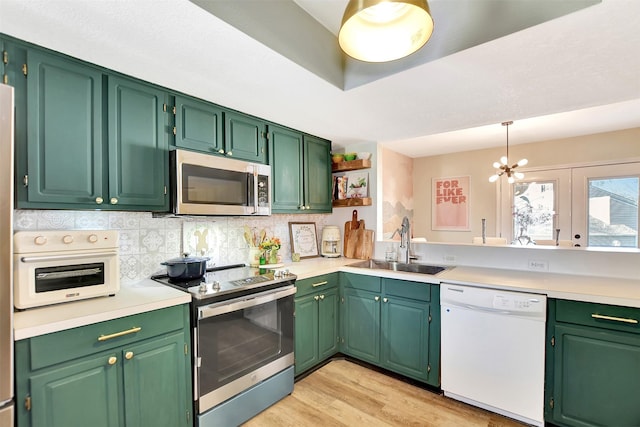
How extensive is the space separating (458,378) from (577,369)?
0.68 meters

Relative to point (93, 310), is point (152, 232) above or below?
above

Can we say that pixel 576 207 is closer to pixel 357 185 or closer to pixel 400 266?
pixel 400 266

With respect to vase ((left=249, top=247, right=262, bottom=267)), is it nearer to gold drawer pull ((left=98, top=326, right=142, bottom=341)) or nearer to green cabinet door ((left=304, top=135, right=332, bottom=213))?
green cabinet door ((left=304, top=135, right=332, bottom=213))

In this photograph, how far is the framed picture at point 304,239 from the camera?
3001 mm

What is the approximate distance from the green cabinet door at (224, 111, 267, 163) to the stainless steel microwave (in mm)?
170

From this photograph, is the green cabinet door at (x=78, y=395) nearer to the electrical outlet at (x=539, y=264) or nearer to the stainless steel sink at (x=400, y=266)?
the stainless steel sink at (x=400, y=266)

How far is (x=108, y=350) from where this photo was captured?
1.32 m

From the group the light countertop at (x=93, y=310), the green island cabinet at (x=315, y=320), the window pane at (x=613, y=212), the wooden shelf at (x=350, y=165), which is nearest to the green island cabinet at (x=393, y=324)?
the green island cabinet at (x=315, y=320)

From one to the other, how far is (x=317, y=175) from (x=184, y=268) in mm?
1638

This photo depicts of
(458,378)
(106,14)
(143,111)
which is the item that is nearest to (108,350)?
(143,111)

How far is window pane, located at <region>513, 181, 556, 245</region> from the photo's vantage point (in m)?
4.01

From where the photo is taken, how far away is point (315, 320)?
238cm

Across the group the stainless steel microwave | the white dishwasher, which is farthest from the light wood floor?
the stainless steel microwave

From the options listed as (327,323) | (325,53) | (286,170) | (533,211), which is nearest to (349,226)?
(286,170)
